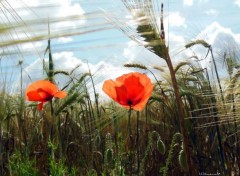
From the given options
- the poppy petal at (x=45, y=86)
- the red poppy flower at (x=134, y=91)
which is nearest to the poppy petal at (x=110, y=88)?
the red poppy flower at (x=134, y=91)

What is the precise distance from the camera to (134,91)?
1.71 meters

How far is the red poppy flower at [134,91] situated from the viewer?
5.56 feet

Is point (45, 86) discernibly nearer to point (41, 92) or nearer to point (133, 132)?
point (41, 92)

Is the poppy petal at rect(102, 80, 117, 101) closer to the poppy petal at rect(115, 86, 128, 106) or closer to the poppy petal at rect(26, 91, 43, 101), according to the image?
the poppy petal at rect(115, 86, 128, 106)

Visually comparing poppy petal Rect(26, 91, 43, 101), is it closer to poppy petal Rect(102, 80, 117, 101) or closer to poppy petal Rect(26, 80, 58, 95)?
poppy petal Rect(26, 80, 58, 95)

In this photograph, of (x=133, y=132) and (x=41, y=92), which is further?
(x=133, y=132)

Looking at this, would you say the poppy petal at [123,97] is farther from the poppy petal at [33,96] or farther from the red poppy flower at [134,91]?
the poppy petal at [33,96]

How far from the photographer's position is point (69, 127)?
3.67 meters

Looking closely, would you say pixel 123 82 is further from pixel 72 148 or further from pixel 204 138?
pixel 72 148

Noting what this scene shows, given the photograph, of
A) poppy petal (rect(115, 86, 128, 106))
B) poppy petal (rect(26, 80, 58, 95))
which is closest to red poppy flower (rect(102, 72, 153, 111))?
poppy petal (rect(115, 86, 128, 106))

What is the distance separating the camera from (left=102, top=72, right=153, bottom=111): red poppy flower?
1694 mm

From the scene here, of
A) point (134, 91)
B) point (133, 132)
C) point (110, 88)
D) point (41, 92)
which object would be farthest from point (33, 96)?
point (133, 132)

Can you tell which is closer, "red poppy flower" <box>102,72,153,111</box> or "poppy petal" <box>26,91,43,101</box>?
"red poppy flower" <box>102,72,153,111</box>

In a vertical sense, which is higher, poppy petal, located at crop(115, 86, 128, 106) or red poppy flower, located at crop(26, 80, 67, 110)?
red poppy flower, located at crop(26, 80, 67, 110)
